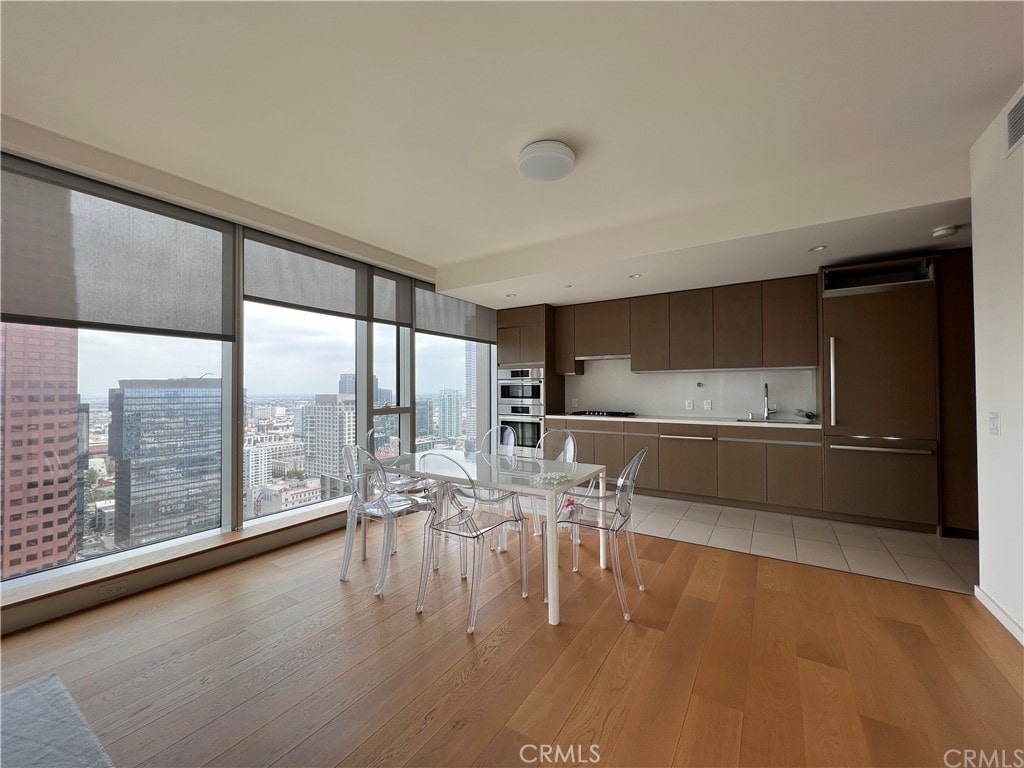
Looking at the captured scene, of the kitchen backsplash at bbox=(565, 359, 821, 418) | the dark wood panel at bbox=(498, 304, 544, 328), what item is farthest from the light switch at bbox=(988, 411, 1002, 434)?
the dark wood panel at bbox=(498, 304, 544, 328)

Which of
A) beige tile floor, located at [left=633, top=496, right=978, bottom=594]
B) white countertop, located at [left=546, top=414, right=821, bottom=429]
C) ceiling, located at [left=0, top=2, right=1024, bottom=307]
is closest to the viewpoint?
ceiling, located at [left=0, top=2, right=1024, bottom=307]

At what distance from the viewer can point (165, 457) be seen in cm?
287

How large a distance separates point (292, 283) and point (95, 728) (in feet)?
9.81

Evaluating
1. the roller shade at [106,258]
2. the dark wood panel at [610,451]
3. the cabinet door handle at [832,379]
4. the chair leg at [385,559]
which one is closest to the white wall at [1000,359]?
the cabinet door handle at [832,379]

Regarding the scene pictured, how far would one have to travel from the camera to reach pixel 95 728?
1.56 metres

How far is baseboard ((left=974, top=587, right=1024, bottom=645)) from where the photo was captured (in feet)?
6.62

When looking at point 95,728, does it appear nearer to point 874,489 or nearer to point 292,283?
point 292,283

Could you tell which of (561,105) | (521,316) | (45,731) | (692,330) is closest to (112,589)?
(45,731)

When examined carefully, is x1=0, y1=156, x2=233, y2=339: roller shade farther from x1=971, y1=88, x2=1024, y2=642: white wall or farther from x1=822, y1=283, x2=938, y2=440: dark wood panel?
x1=822, y1=283, x2=938, y2=440: dark wood panel

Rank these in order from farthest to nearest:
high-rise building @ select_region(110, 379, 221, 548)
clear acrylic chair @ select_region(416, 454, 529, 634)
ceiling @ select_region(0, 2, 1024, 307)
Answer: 1. high-rise building @ select_region(110, 379, 221, 548)
2. clear acrylic chair @ select_region(416, 454, 529, 634)
3. ceiling @ select_region(0, 2, 1024, 307)

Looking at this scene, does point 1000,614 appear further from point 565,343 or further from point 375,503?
point 565,343

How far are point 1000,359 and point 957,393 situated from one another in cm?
167

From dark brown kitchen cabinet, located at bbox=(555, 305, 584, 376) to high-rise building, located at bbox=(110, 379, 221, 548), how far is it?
3.83m

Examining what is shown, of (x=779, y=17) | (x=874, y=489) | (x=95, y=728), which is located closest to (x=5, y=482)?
(x=95, y=728)
